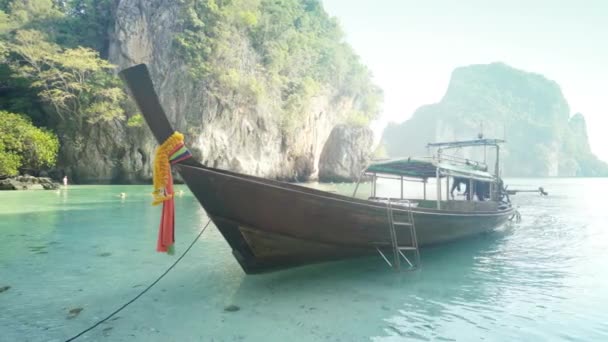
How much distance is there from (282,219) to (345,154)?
37.8m

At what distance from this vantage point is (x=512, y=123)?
4759 inches

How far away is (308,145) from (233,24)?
48.4 ft

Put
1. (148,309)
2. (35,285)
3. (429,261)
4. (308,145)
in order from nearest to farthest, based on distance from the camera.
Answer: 1. (148,309)
2. (35,285)
3. (429,261)
4. (308,145)

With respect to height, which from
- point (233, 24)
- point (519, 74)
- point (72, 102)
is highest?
point (519, 74)

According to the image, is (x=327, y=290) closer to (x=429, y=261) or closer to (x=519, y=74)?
(x=429, y=261)

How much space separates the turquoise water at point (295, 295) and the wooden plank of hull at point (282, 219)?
470mm

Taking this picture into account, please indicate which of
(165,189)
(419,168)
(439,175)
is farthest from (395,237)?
(165,189)

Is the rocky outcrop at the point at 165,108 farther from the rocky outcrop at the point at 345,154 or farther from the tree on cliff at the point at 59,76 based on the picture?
the rocky outcrop at the point at 345,154

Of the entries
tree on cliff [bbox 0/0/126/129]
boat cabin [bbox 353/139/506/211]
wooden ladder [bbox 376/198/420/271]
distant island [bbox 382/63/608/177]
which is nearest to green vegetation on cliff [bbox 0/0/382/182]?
tree on cliff [bbox 0/0/126/129]

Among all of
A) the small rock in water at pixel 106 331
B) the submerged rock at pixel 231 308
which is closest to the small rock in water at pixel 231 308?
the submerged rock at pixel 231 308

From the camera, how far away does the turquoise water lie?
3.51 m

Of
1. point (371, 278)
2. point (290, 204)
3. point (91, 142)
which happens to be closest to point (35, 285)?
point (290, 204)

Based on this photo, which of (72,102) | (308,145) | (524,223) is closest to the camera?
(524,223)

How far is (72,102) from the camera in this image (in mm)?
25656
